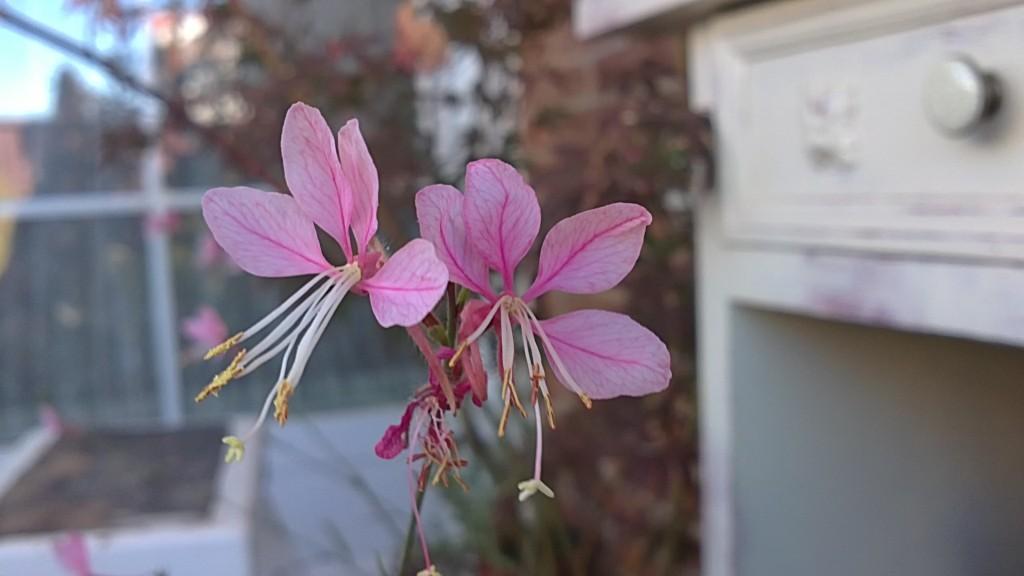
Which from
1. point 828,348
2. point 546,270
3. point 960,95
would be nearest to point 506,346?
point 546,270

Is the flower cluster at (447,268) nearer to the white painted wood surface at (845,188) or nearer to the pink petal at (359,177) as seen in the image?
the pink petal at (359,177)

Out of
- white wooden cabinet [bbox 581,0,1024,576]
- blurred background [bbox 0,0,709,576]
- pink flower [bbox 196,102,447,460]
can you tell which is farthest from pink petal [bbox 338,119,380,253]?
white wooden cabinet [bbox 581,0,1024,576]

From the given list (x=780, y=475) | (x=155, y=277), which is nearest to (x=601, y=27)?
(x=780, y=475)

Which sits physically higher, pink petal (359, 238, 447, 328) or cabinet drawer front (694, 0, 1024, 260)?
cabinet drawer front (694, 0, 1024, 260)

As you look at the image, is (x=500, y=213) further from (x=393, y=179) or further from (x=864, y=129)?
(x=393, y=179)

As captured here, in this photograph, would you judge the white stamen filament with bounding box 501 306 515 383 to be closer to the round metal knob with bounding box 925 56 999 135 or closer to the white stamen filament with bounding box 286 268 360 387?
the white stamen filament with bounding box 286 268 360 387

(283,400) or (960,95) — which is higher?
(960,95)

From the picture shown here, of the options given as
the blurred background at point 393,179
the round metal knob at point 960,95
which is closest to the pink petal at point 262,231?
the blurred background at point 393,179
